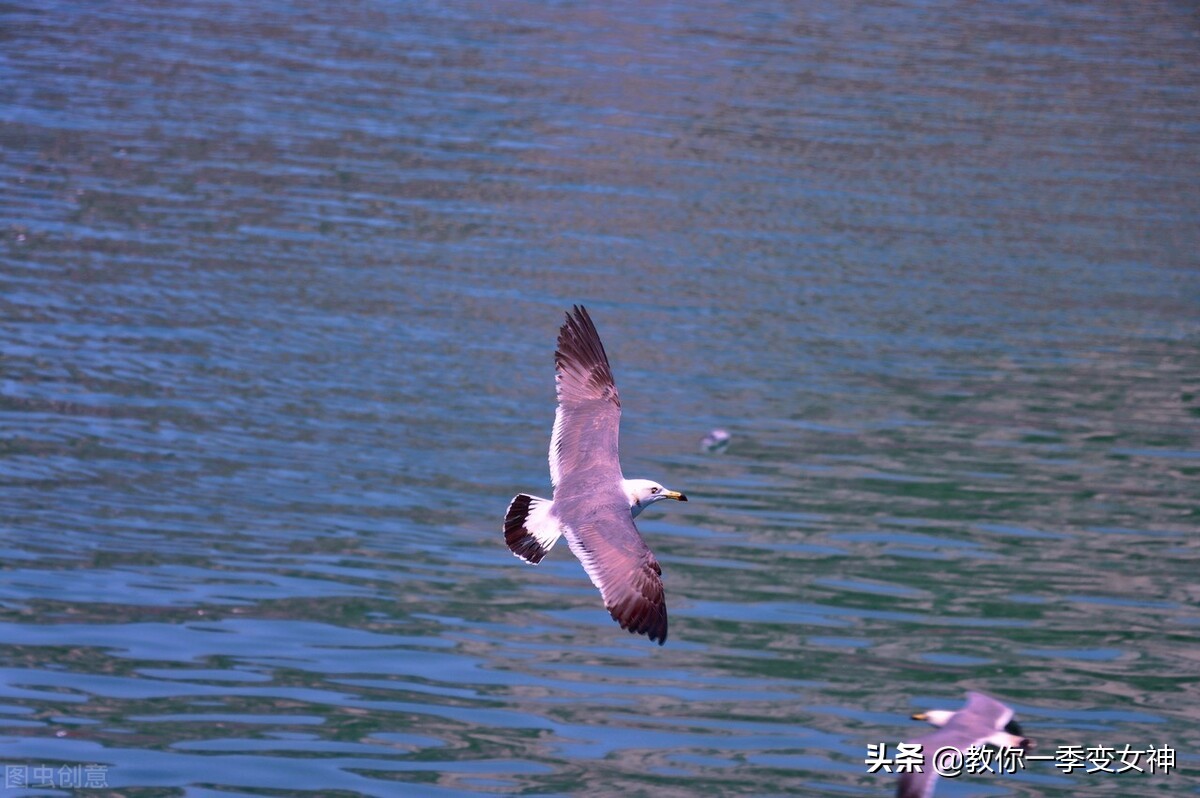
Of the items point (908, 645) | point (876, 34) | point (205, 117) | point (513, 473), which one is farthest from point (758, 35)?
point (908, 645)

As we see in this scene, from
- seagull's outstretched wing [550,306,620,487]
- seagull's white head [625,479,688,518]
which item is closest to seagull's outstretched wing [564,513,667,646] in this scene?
seagull's white head [625,479,688,518]

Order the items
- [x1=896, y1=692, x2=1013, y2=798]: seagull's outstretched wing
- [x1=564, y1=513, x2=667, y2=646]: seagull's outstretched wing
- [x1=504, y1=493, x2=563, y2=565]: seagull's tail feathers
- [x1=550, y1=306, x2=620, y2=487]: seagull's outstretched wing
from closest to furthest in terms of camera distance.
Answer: [x1=564, y1=513, x2=667, y2=646]: seagull's outstretched wing, [x1=896, y1=692, x2=1013, y2=798]: seagull's outstretched wing, [x1=504, y1=493, x2=563, y2=565]: seagull's tail feathers, [x1=550, y1=306, x2=620, y2=487]: seagull's outstretched wing

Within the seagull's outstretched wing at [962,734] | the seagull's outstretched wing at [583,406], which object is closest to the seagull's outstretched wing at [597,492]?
the seagull's outstretched wing at [583,406]

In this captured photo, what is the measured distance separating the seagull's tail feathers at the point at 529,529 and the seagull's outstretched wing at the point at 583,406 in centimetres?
50

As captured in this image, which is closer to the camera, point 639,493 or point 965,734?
point 965,734

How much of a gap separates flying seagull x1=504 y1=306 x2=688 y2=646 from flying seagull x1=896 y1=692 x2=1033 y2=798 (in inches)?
56.0

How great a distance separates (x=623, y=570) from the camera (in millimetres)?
8570

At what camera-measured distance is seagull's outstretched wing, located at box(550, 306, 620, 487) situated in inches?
375

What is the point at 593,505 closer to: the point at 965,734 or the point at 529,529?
the point at 529,529

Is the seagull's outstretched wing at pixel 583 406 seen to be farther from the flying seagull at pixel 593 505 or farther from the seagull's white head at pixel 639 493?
the seagull's white head at pixel 639 493

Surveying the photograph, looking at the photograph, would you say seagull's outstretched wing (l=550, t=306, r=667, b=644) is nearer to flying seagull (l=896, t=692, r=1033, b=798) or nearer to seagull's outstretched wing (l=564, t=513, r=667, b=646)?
seagull's outstretched wing (l=564, t=513, r=667, b=646)

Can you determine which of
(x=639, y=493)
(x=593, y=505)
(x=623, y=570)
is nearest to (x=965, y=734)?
(x=623, y=570)

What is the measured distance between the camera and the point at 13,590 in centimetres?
1356

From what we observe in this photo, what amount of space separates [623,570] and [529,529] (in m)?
0.58
